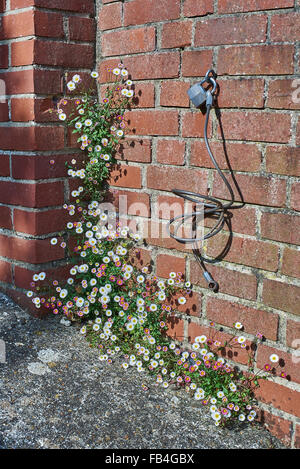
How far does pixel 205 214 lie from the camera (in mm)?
1822

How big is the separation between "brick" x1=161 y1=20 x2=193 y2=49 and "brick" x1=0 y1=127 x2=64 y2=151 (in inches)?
22.2

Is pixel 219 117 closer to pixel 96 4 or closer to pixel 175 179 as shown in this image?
pixel 175 179

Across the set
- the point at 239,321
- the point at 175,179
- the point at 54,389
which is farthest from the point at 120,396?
the point at 175,179

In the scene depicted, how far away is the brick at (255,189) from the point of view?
1.60m

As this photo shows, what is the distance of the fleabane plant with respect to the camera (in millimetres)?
1852

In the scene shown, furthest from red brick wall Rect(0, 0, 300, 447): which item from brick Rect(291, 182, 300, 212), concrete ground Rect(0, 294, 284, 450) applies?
concrete ground Rect(0, 294, 284, 450)

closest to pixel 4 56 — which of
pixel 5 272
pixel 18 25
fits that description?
pixel 18 25

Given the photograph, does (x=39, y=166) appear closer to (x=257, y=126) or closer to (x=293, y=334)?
(x=257, y=126)

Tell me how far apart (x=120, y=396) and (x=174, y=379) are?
9.3 inches

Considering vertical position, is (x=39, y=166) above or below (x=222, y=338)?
above

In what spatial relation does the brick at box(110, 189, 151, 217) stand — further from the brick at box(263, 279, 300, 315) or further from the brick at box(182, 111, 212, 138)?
the brick at box(263, 279, 300, 315)

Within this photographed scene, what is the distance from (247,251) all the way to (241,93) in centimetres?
54

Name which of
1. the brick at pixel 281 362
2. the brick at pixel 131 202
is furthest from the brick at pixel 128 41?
the brick at pixel 281 362

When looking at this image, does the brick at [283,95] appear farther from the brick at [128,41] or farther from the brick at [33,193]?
the brick at [33,193]
